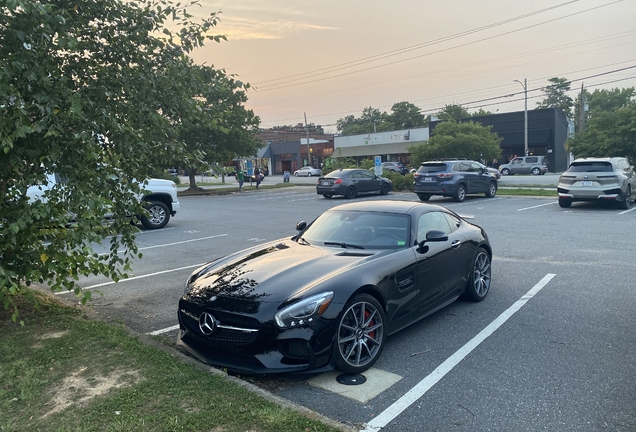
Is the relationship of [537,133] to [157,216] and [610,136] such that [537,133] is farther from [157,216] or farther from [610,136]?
[157,216]

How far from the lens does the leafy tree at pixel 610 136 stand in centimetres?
1977

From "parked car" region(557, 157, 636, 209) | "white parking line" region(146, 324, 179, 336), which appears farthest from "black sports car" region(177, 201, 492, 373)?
"parked car" region(557, 157, 636, 209)

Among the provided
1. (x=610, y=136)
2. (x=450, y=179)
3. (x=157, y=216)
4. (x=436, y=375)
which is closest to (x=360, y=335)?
(x=436, y=375)

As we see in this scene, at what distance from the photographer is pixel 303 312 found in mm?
3971

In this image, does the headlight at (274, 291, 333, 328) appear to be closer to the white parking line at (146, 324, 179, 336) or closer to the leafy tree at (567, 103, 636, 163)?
the white parking line at (146, 324, 179, 336)

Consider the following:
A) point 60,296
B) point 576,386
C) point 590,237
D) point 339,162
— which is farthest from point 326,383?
point 339,162

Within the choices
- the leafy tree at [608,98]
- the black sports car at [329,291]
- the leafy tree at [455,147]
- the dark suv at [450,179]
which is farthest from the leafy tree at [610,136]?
the leafy tree at [608,98]

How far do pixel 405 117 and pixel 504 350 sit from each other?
9758 centimetres

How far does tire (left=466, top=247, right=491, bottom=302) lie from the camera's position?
6.02 metres

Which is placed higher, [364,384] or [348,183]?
[348,183]

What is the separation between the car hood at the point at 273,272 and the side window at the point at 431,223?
26.3 inches

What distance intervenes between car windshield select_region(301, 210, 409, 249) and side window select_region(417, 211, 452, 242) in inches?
6.7

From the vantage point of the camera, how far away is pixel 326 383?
404cm

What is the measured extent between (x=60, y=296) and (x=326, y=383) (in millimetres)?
4495
